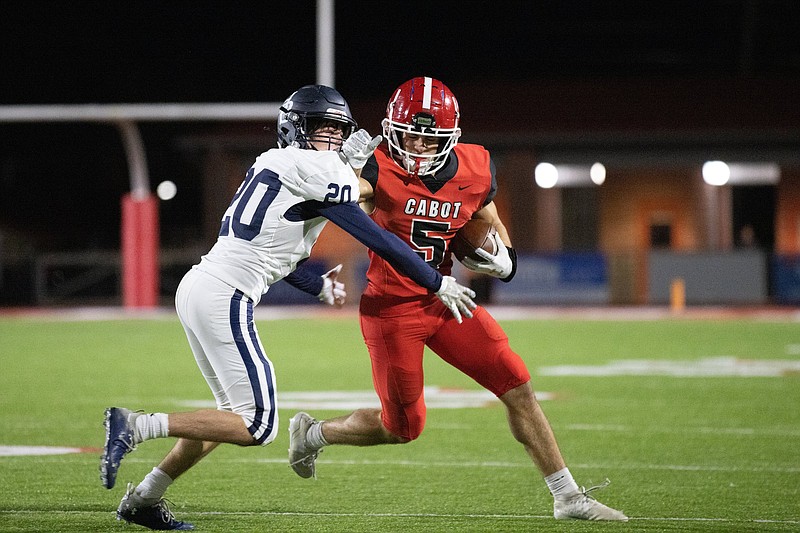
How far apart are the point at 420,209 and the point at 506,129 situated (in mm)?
20209

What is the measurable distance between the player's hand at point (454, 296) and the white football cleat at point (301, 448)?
1063 mm

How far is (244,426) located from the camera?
4281mm

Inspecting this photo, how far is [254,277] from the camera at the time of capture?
4.38 metres

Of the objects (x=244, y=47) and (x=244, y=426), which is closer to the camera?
(x=244, y=426)

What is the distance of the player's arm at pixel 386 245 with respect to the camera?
4.28 metres

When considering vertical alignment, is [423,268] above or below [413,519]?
above

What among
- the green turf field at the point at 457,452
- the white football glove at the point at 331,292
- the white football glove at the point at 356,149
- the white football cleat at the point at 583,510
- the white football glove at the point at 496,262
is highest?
the white football glove at the point at 356,149

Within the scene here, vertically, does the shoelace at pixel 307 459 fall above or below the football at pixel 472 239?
below

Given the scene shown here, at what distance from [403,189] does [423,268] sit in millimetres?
629

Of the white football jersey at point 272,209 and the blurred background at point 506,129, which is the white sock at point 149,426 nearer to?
the white football jersey at point 272,209

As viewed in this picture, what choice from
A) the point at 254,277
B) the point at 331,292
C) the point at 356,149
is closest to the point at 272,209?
the point at 254,277

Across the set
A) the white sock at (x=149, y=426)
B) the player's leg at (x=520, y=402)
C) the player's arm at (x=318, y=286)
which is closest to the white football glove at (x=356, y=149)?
the player's arm at (x=318, y=286)

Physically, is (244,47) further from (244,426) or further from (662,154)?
(244,426)

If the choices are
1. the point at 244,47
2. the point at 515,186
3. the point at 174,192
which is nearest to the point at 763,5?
the point at 515,186
